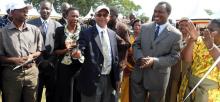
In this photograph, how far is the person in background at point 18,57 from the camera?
198 inches

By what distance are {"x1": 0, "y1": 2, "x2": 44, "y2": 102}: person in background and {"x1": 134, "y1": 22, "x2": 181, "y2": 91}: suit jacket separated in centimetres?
156

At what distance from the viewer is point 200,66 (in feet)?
16.3

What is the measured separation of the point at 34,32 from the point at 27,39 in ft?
0.74

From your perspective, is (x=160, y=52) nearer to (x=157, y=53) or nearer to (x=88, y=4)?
(x=157, y=53)

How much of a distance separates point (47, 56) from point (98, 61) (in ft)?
4.51

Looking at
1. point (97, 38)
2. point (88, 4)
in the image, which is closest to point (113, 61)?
point (97, 38)

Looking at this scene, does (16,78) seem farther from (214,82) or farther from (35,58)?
(214,82)

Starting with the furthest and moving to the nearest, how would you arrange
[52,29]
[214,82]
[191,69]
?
[52,29] → [191,69] → [214,82]

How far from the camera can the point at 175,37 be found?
5.23 metres

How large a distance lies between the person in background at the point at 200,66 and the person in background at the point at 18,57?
2198 mm

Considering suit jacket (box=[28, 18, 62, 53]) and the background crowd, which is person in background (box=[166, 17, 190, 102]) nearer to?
the background crowd

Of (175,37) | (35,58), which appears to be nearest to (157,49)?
(175,37)

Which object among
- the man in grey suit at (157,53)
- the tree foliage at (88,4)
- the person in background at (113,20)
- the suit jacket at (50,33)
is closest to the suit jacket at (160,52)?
the man in grey suit at (157,53)

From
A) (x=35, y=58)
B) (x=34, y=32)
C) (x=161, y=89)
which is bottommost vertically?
(x=161, y=89)
